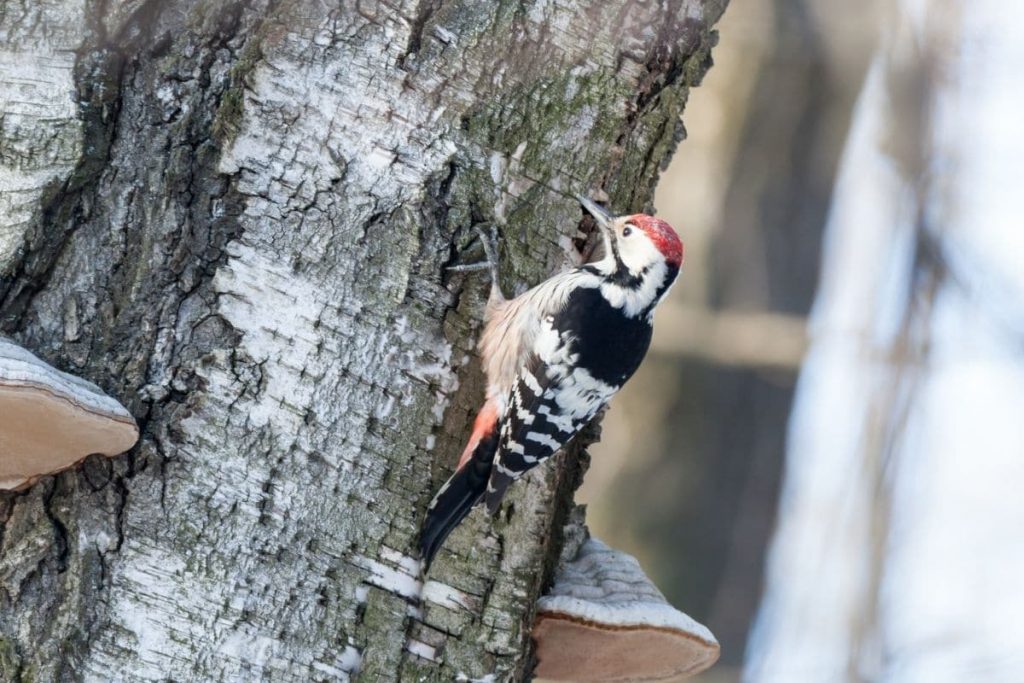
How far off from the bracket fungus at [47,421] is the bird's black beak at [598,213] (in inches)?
52.7

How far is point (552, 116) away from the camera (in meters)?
2.94

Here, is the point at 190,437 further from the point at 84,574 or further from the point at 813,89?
the point at 813,89

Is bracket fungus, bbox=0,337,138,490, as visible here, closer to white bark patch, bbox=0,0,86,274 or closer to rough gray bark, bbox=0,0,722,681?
rough gray bark, bbox=0,0,722,681

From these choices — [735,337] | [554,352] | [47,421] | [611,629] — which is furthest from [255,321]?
[735,337]

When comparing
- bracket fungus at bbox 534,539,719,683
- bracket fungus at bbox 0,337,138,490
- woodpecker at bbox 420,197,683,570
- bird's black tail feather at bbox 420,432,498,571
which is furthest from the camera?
bracket fungus at bbox 534,539,719,683

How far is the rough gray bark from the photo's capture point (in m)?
2.42

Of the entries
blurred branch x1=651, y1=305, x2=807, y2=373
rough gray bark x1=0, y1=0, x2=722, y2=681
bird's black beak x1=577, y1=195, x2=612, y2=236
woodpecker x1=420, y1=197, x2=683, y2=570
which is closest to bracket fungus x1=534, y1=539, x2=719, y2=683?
rough gray bark x1=0, y1=0, x2=722, y2=681

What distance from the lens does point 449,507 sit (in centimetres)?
267

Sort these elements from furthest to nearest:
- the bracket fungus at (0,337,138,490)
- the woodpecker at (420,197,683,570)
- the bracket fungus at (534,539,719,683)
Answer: the bracket fungus at (534,539,719,683)
the woodpecker at (420,197,683,570)
the bracket fungus at (0,337,138,490)

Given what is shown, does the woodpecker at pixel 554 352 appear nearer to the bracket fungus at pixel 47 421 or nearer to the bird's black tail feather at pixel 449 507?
the bird's black tail feather at pixel 449 507

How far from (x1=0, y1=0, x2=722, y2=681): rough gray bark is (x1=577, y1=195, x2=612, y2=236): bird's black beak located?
306mm

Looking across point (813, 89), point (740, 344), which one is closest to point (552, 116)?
point (740, 344)

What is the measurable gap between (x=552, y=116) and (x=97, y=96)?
1118 millimetres

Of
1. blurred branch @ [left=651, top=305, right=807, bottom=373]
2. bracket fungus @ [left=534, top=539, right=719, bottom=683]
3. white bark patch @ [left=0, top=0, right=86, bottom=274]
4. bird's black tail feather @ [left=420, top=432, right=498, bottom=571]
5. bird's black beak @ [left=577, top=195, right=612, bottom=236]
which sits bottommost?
bracket fungus @ [left=534, top=539, right=719, bottom=683]
